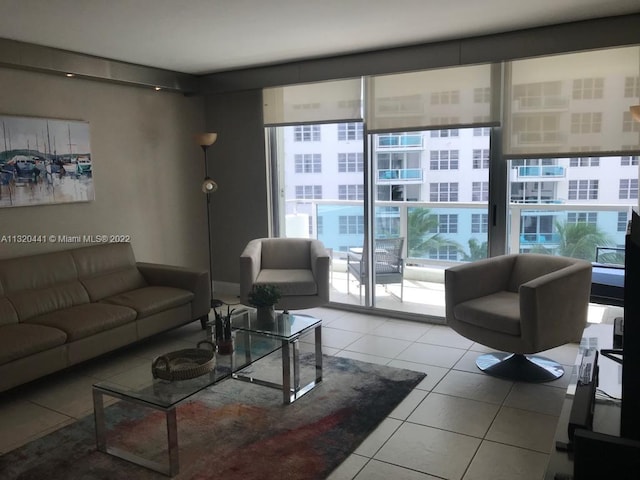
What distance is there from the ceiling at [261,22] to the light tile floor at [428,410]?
2.31 meters

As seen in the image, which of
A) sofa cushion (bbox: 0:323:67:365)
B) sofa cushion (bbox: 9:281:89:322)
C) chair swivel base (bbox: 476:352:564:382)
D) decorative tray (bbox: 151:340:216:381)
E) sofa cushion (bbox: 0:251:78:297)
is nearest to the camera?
decorative tray (bbox: 151:340:216:381)

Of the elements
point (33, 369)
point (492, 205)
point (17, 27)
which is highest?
point (17, 27)

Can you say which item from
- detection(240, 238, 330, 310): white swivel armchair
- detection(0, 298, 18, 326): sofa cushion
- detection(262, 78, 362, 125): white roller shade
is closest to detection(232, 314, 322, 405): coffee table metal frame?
detection(240, 238, 330, 310): white swivel armchair

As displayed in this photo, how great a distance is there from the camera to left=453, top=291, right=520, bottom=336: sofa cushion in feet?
11.4

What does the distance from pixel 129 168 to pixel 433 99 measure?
303 cm

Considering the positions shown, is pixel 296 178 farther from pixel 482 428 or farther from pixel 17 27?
pixel 482 428

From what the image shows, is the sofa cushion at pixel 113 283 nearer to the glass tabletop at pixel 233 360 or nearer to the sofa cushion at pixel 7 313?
the sofa cushion at pixel 7 313

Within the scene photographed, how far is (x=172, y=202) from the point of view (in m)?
5.84

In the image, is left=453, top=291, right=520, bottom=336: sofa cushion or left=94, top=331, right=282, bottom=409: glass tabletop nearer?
left=94, top=331, right=282, bottom=409: glass tabletop

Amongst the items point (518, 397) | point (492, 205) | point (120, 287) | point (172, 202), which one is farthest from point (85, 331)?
point (492, 205)

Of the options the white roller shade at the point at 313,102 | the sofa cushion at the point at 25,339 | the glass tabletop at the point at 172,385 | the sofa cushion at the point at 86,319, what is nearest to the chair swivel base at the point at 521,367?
A: the glass tabletop at the point at 172,385

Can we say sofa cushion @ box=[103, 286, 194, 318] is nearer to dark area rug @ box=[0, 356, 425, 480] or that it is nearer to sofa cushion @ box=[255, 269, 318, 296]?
sofa cushion @ box=[255, 269, 318, 296]

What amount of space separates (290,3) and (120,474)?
290 centimetres

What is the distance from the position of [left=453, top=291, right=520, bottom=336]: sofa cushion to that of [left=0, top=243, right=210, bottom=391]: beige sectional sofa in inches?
91.2
